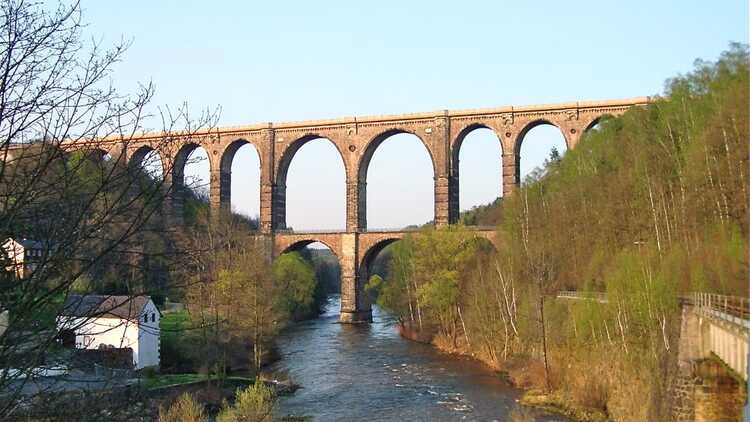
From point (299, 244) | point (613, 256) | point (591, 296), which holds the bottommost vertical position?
point (591, 296)

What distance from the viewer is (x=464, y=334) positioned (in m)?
36.1

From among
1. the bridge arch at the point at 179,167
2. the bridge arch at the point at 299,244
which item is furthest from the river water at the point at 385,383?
the bridge arch at the point at 179,167

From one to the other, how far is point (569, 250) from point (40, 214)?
2831 cm

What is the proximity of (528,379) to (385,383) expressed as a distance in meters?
5.10

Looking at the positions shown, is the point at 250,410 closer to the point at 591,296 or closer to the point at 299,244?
the point at 591,296

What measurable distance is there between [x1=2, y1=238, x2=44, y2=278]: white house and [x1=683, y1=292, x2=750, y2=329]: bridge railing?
1057 centimetres

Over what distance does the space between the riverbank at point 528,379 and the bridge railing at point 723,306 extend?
4.20 metres

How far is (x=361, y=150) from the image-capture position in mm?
51531

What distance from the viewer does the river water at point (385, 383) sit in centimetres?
2119

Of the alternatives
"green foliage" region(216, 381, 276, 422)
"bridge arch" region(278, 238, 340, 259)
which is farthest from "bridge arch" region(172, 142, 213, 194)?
"bridge arch" region(278, 238, 340, 259)

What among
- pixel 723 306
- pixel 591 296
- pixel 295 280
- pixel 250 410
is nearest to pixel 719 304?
pixel 723 306

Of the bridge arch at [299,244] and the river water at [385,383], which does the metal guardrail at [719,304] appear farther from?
the bridge arch at [299,244]

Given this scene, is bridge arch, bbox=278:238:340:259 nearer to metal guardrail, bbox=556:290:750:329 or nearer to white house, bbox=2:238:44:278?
metal guardrail, bbox=556:290:750:329

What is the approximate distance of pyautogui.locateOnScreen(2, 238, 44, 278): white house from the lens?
4.71 metres
